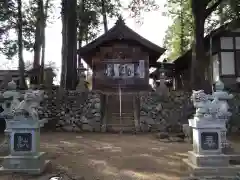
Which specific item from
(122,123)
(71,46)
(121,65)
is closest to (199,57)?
(122,123)

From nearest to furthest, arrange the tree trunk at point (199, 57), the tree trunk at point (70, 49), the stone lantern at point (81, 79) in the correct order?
the tree trunk at point (199, 57) → the tree trunk at point (70, 49) → the stone lantern at point (81, 79)

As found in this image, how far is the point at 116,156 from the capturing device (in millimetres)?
9258

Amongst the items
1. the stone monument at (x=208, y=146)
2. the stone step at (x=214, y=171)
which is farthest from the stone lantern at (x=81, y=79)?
the stone step at (x=214, y=171)

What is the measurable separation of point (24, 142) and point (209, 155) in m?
4.25

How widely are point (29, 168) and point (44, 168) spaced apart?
1.38 feet

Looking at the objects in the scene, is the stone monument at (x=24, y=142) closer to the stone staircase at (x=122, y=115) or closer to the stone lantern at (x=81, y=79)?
the stone staircase at (x=122, y=115)

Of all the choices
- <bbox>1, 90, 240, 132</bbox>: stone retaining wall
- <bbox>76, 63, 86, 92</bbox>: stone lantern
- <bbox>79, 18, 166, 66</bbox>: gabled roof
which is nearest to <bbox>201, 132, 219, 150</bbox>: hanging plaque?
<bbox>1, 90, 240, 132</bbox>: stone retaining wall

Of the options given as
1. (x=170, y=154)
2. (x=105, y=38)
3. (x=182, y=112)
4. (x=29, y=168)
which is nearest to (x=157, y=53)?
(x=105, y=38)

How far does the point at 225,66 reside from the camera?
18.9 metres

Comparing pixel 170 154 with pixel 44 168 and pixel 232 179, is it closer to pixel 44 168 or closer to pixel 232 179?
pixel 232 179

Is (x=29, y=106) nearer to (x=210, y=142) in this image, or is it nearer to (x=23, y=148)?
(x=23, y=148)

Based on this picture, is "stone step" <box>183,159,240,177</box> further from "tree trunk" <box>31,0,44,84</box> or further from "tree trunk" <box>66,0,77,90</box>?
"tree trunk" <box>31,0,44,84</box>

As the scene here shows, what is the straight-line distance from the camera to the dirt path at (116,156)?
24.8ft

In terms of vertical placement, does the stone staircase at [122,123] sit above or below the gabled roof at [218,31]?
below
